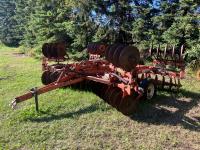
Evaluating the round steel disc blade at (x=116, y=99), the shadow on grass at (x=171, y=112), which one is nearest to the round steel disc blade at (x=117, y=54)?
the round steel disc blade at (x=116, y=99)

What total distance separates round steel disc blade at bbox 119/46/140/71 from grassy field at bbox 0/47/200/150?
1298 millimetres

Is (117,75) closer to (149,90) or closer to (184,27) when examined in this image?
(149,90)

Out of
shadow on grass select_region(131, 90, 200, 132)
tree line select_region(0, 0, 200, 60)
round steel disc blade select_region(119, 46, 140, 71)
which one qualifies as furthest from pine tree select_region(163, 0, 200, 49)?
round steel disc blade select_region(119, 46, 140, 71)

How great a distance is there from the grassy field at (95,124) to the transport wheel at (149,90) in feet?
0.69

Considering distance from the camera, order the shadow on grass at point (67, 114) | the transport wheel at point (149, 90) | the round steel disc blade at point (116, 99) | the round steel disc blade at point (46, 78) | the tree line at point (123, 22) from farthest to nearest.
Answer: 1. the tree line at point (123, 22)
2. the round steel disc blade at point (46, 78)
3. the transport wheel at point (149, 90)
4. the round steel disc blade at point (116, 99)
5. the shadow on grass at point (67, 114)

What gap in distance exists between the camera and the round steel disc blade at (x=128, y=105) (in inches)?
309

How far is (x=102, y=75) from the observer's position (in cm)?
971

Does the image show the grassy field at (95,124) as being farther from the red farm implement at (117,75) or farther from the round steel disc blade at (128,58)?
the round steel disc blade at (128,58)

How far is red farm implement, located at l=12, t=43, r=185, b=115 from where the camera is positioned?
788 centimetres

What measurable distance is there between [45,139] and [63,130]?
572 millimetres

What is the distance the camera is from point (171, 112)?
8.38m

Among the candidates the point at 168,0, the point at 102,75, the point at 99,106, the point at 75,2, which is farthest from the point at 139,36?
the point at 99,106

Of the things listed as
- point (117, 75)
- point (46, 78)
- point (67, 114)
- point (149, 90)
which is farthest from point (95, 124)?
point (46, 78)

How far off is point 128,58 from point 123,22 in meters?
11.8
